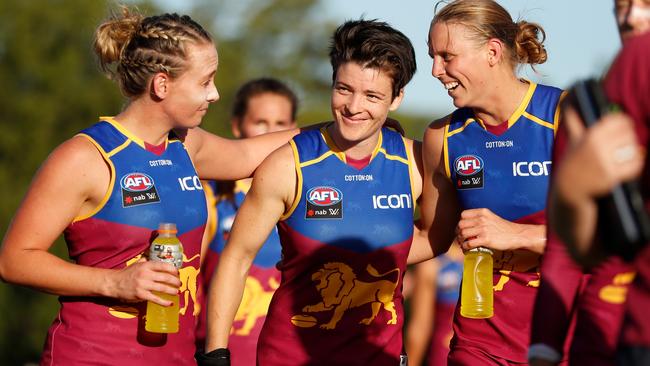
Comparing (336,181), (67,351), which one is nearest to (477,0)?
(336,181)

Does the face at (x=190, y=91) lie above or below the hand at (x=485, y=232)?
above

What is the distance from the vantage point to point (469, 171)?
595 cm

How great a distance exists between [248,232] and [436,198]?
103 centimetres

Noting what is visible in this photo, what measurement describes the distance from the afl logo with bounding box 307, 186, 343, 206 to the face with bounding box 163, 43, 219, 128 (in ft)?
2.26

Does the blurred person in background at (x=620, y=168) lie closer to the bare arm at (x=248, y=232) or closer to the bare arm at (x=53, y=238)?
the bare arm at (x=53, y=238)

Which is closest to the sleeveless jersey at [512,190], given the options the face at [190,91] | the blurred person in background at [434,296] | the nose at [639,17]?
the face at [190,91]

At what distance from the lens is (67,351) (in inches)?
207

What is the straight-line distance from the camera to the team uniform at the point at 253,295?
8.06 m

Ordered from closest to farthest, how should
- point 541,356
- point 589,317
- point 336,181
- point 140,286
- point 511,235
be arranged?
point 541,356
point 589,317
point 140,286
point 511,235
point 336,181

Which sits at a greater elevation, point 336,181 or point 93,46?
point 93,46

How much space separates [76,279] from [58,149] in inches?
24.1

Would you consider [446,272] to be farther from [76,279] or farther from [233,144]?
[76,279]

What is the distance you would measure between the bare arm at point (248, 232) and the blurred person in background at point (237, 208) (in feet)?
6.45

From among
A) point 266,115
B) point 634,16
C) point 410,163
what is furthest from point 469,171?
point 266,115
